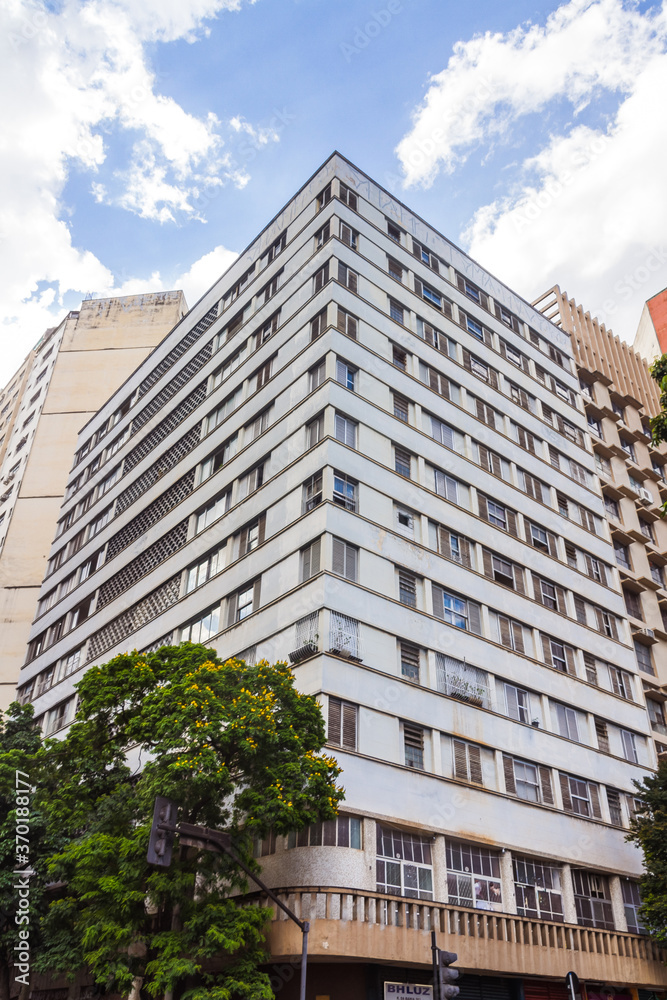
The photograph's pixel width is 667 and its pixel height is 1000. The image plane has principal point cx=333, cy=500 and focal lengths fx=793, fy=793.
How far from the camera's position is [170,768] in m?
17.5

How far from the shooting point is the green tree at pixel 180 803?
17.2 metres

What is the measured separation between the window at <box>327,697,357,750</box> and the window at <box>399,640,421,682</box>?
3.07 metres

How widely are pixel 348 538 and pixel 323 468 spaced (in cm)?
275

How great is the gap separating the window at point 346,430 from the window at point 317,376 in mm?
1863

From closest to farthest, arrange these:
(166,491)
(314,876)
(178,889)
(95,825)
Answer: (178,889) → (95,825) → (314,876) → (166,491)

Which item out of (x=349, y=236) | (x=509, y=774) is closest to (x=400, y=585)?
(x=509, y=774)

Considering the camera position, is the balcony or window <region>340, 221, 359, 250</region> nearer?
the balcony

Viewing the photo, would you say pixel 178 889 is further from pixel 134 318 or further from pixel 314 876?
pixel 134 318

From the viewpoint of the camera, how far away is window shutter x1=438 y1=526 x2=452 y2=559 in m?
30.5

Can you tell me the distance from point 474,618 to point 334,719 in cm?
916

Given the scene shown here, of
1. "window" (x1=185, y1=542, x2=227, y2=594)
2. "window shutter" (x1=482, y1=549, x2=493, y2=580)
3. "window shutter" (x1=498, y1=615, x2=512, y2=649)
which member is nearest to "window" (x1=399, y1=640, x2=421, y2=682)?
"window shutter" (x1=498, y1=615, x2=512, y2=649)

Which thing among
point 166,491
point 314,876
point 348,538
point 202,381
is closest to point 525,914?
point 314,876

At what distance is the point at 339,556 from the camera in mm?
26188

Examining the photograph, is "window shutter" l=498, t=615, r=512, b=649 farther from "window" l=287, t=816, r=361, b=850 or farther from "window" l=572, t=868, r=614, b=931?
"window" l=287, t=816, r=361, b=850
